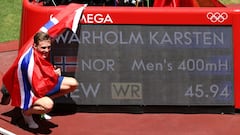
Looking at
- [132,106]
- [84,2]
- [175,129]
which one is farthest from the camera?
[84,2]

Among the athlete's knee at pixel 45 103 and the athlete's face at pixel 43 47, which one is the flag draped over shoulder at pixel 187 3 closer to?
the athlete's face at pixel 43 47

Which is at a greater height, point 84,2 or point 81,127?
point 84,2

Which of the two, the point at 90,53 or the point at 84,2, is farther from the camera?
the point at 84,2

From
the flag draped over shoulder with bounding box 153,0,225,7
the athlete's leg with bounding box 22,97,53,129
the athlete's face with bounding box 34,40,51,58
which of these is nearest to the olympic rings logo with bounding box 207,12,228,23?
the flag draped over shoulder with bounding box 153,0,225,7

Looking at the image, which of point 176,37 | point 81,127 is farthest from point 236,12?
point 81,127

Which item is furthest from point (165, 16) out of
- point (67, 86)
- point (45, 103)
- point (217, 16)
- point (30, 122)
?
point (30, 122)

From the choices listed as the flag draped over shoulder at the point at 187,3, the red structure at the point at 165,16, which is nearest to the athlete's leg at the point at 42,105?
the red structure at the point at 165,16

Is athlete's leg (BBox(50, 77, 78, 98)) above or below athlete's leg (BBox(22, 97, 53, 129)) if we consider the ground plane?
above

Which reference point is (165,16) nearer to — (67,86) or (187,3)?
(187,3)

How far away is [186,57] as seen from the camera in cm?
671

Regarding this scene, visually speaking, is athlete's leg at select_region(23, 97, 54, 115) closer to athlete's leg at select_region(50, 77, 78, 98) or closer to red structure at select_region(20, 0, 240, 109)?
athlete's leg at select_region(50, 77, 78, 98)

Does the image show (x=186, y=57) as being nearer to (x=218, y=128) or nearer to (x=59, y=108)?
(x=218, y=128)

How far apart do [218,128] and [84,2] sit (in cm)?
239

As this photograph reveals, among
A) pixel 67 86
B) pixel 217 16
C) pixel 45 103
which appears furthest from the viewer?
pixel 217 16
